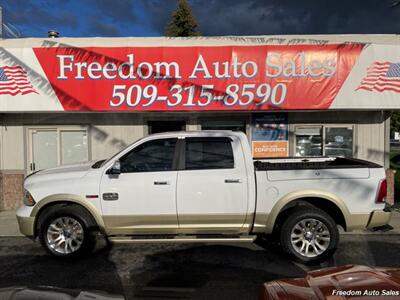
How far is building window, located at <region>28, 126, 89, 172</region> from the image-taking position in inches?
432

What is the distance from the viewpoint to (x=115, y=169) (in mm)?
6391

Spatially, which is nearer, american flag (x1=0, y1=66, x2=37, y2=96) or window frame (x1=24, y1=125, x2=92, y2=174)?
american flag (x1=0, y1=66, x2=37, y2=96)

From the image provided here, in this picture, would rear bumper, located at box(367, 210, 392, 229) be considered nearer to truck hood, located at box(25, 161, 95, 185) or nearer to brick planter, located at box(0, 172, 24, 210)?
truck hood, located at box(25, 161, 95, 185)

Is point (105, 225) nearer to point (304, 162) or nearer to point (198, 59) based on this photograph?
point (304, 162)

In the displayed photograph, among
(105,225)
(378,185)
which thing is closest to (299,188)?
(378,185)

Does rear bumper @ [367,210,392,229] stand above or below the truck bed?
below

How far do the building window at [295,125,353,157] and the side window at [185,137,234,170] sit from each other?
4.85 metres

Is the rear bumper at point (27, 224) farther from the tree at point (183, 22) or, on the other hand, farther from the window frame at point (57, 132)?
the tree at point (183, 22)

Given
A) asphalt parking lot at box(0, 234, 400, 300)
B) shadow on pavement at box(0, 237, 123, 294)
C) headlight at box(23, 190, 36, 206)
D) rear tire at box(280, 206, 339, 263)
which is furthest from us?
headlight at box(23, 190, 36, 206)

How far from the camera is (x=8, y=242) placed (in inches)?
305

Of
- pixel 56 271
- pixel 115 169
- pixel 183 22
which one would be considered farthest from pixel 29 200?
pixel 183 22


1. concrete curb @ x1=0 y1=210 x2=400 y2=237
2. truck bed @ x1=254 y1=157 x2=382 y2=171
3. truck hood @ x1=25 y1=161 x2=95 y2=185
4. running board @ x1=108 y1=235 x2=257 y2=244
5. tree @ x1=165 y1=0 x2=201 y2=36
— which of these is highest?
tree @ x1=165 y1=0 x2=201 y2=36

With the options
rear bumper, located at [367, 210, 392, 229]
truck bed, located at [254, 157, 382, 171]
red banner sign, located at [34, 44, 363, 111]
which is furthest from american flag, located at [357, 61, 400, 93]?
rear bumper, located at [367, 210, 392, 229]

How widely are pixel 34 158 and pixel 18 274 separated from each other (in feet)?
18.6
